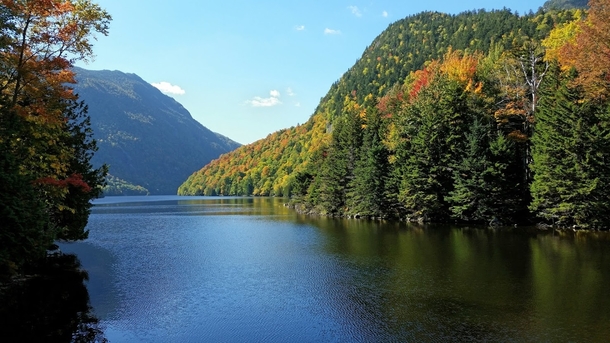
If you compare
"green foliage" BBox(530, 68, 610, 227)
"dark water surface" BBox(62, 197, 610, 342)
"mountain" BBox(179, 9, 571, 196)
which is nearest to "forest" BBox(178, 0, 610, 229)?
"green foliage" BBox(530, 68, 610, 227)

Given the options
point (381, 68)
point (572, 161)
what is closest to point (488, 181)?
point (572, 161)

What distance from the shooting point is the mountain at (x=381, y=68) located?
112875mm

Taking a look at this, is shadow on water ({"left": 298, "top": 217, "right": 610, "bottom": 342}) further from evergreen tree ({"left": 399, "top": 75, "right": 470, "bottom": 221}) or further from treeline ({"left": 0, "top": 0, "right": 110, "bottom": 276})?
evergreen tree ({"left": 399, "top": 75, "right": 470, "bottom": 221})

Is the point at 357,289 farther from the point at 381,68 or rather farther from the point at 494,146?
the point at 381,68

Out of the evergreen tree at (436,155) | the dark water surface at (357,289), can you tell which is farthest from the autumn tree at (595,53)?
the evergreen tree at (436,155)

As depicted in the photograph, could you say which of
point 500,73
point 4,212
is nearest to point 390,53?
point 500,73

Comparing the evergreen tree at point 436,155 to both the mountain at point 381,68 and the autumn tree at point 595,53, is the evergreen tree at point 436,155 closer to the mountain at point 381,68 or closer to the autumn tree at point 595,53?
the autumn tree at point 595,53

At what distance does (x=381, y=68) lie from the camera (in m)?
142

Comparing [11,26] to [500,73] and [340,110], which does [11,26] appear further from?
[340,110]

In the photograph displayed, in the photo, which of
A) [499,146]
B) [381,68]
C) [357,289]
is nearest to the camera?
[357,289]

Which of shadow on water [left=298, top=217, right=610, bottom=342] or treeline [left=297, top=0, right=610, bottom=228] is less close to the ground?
treeline [left=297, top=0, right=610, bottom=228]

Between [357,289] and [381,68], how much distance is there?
131 meters

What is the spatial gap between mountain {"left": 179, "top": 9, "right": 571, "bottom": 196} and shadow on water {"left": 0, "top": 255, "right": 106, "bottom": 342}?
284 ft

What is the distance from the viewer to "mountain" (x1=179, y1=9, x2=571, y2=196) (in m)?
113
